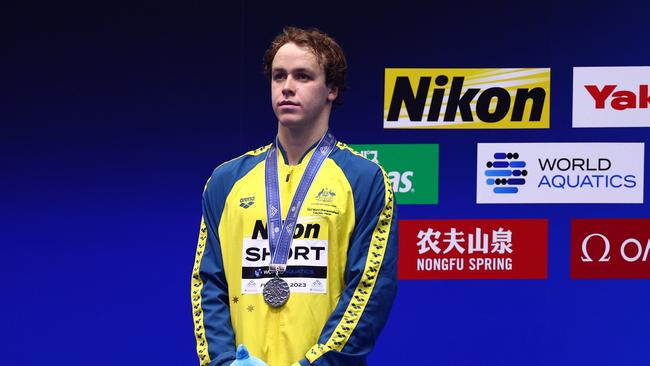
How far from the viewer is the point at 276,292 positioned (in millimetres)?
2568

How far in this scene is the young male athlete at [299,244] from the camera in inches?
99.7

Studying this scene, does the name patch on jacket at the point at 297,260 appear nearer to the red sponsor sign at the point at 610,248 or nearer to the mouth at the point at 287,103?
the mouth at the point at 287,103

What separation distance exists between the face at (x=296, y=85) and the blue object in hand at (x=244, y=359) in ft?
1.90

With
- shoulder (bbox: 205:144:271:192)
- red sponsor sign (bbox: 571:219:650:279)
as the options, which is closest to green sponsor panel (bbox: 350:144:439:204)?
red sponsor sign (bbox: 571:219:650:279)

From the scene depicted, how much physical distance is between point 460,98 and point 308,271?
200 cm

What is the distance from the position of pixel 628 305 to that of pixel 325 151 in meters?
2.31

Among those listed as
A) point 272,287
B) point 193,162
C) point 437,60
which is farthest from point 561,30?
point 272,287

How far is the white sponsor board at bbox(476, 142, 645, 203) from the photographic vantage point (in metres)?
4.40

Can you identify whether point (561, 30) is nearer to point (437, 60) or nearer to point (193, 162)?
point (437, 60)

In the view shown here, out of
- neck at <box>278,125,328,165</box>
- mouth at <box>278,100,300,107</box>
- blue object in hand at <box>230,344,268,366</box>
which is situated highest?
mouth at <box>278,100,300,107</box>

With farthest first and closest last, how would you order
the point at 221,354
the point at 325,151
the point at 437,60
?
the point at 437,60
the point at 325,151
the point at 221,354

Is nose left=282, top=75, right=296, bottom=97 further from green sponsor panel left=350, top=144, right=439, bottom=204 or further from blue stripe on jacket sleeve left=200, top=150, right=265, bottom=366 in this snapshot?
green sponsor panel left=350, top=144, right=439, bottom=204

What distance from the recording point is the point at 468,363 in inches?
177

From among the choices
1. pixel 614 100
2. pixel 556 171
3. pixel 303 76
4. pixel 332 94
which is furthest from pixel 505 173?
pixel 303 76
